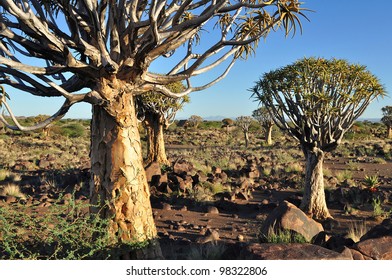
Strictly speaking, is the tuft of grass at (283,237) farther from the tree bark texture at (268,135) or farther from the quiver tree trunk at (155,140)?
the tree bark texture at (268,135)

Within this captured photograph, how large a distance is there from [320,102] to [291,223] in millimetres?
3654

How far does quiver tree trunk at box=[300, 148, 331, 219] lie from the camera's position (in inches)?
354

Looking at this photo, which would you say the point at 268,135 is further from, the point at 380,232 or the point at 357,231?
the point at 380,232

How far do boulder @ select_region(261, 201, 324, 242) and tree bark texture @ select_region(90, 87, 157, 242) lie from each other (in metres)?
2.44

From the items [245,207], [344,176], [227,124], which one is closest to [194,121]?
[227,124]

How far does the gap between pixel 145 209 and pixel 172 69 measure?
7.00ft

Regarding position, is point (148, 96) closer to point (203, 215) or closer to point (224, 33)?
point (203, 215)

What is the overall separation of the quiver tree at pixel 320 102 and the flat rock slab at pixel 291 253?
4.82m

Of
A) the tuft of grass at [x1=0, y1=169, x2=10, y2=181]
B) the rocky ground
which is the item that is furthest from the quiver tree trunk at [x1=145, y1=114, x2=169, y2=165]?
the tuft of grass at [x1=0, y1=169, x2=10, y2=181]

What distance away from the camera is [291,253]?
426 centimetres

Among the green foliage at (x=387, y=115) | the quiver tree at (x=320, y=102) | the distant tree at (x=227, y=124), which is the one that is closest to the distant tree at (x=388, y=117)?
the green foliage at (x=387, y=115)

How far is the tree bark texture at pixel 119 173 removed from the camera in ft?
16.0
